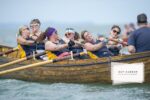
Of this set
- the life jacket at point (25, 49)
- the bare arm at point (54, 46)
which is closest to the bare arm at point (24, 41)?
the life jacket at point (25, 49)

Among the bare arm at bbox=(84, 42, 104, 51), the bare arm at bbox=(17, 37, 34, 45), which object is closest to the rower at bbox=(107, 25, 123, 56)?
the bare arm at bbox=(84, 42, 104, 51)

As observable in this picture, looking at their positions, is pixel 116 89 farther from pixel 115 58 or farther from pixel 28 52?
pixel 28 52

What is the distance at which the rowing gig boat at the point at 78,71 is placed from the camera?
45.3 ft

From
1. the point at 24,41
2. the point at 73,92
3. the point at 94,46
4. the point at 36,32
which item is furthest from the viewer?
the point at 36,32

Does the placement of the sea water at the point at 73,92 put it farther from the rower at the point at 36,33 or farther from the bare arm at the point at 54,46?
the rower at the point at 36,33

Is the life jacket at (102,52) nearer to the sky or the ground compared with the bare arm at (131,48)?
nearer to the ground

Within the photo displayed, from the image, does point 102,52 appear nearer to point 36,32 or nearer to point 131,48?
point 131,48

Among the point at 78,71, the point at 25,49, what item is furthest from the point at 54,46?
the point at 25,49

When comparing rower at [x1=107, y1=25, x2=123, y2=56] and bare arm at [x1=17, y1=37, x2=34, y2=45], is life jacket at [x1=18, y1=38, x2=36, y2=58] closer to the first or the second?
bare arm at [x1=17, y1=37, x2=34, y2=45]

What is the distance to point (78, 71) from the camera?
1505 cm

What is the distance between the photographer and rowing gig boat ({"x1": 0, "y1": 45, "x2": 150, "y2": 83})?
45.3ft

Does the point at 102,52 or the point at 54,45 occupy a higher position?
the point at 54,45

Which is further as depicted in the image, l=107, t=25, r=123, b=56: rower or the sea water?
l=107, t=25, r=123, b=56: rower

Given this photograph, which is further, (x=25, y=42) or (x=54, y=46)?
(x=25, y=42)
